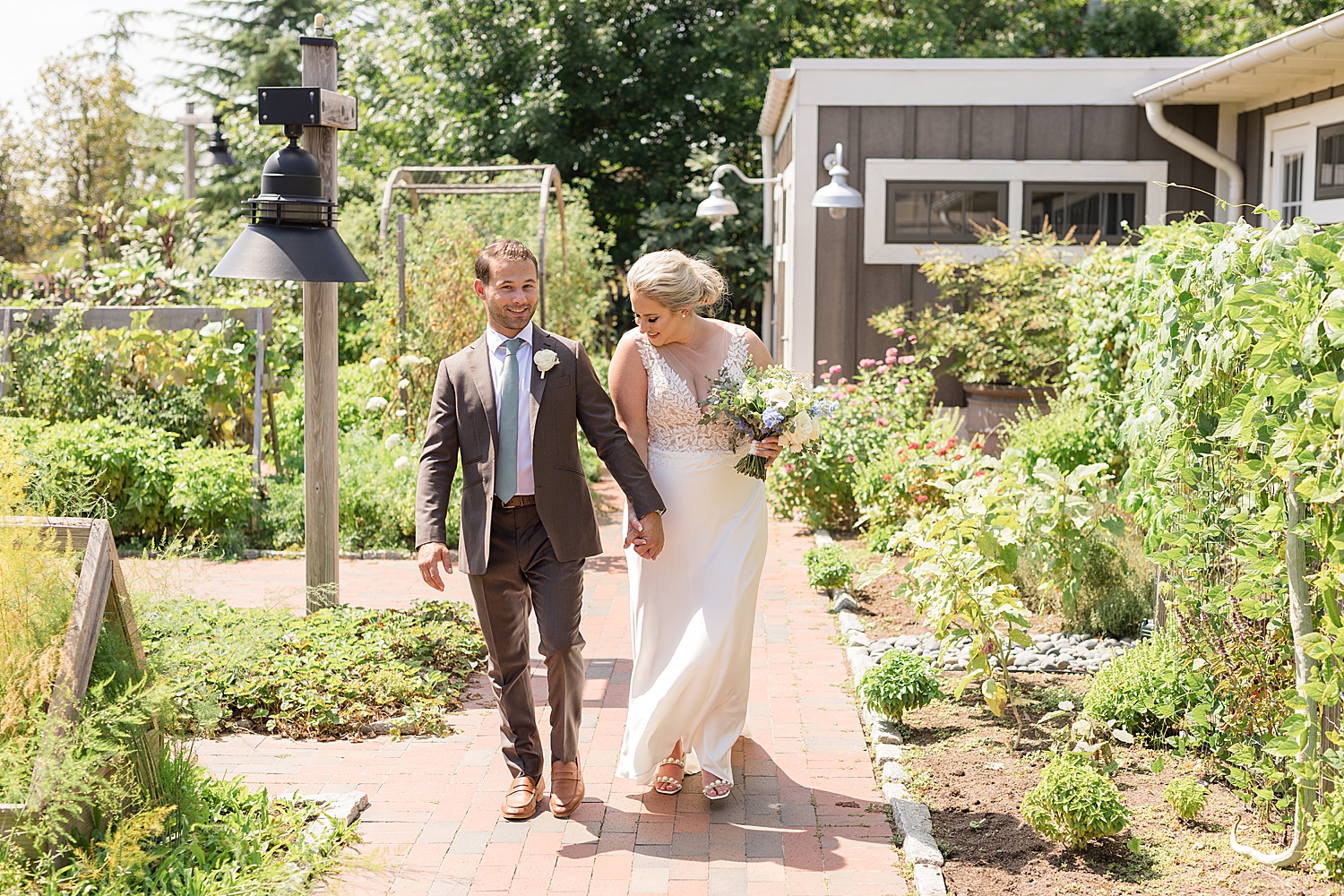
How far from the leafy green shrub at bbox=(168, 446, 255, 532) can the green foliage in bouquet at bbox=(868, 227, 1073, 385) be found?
5198 mm

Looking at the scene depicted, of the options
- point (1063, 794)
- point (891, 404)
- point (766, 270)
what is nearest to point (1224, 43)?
point (766, 270)

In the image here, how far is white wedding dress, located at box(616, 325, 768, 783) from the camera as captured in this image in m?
4.00

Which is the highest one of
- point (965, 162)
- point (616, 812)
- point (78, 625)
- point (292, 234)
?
point (965, 162)

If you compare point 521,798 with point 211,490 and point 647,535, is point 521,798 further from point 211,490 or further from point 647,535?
point 211,490

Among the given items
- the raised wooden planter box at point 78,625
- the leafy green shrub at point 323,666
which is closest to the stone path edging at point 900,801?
the leafy green shrub at point 323,666

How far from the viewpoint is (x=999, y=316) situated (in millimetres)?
9664

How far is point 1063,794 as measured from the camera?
3463 mm

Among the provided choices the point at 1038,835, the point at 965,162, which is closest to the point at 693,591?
the point at 1038,835

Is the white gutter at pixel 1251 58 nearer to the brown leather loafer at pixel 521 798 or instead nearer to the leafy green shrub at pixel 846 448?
the leafy green shrub at pixel 846 448

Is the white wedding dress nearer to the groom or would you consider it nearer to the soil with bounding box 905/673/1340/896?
the groom

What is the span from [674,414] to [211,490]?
467 cm

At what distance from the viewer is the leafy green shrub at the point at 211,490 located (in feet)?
25.3

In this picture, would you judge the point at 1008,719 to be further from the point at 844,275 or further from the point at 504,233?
the point at 504,233

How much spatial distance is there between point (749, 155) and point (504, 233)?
32.8 feet
